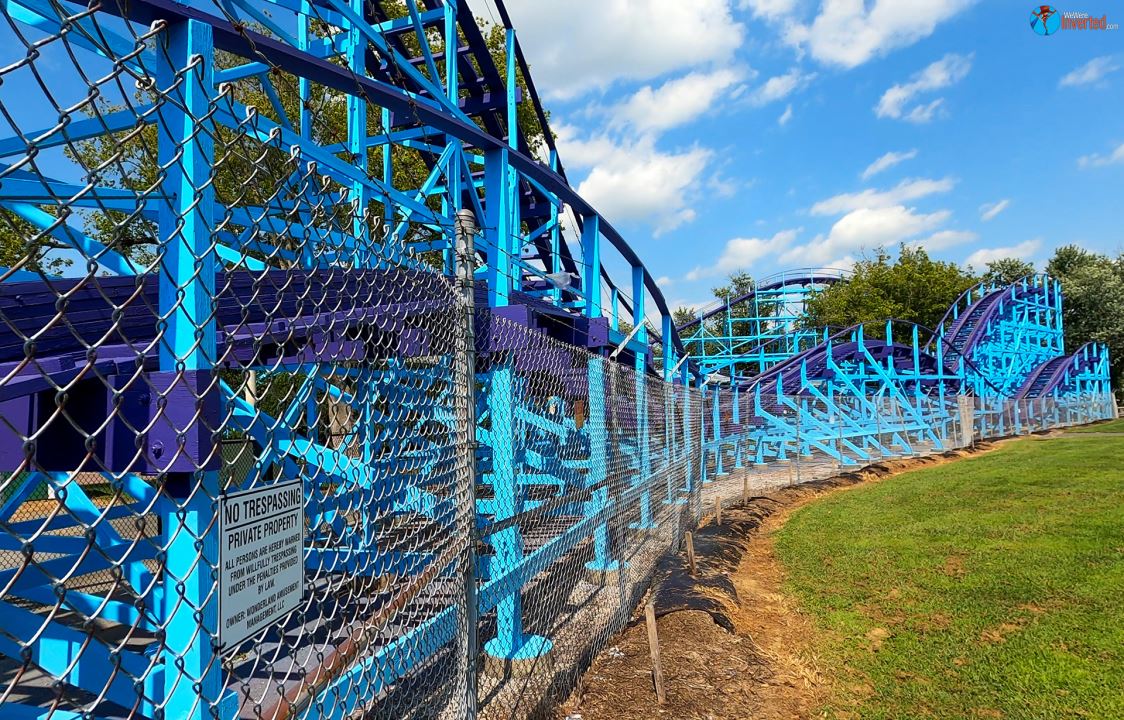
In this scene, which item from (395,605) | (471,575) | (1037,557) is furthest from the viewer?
(1037,557)

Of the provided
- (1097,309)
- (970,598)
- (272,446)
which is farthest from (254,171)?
(1097,309)

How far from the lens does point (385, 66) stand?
1204 cm

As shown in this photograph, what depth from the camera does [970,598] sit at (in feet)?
21.9

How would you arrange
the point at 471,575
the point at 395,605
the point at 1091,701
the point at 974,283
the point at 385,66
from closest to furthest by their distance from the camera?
the point at 395,605 < the point at 471,575 < the point at 1091,701 < the point at 385,66 < the point at 974,283

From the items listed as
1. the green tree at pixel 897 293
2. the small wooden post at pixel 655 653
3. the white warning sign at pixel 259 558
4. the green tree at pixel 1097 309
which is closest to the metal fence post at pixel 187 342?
the white warning sign at pixel 259 558

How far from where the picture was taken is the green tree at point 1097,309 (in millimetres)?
43156

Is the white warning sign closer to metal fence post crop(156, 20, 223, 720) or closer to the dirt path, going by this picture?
metal fence post crop(156, 20, 223, 720)

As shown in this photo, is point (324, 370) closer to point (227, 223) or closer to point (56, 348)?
point (56, 348)

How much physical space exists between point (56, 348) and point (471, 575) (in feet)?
7.97

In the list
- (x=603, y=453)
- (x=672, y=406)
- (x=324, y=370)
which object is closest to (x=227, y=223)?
(x=324, y=370)

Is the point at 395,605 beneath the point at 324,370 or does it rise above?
beneath

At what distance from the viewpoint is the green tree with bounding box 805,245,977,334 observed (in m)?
42.0

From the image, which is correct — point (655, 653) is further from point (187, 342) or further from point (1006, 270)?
point (1006, 270)

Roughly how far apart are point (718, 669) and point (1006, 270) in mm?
55564
